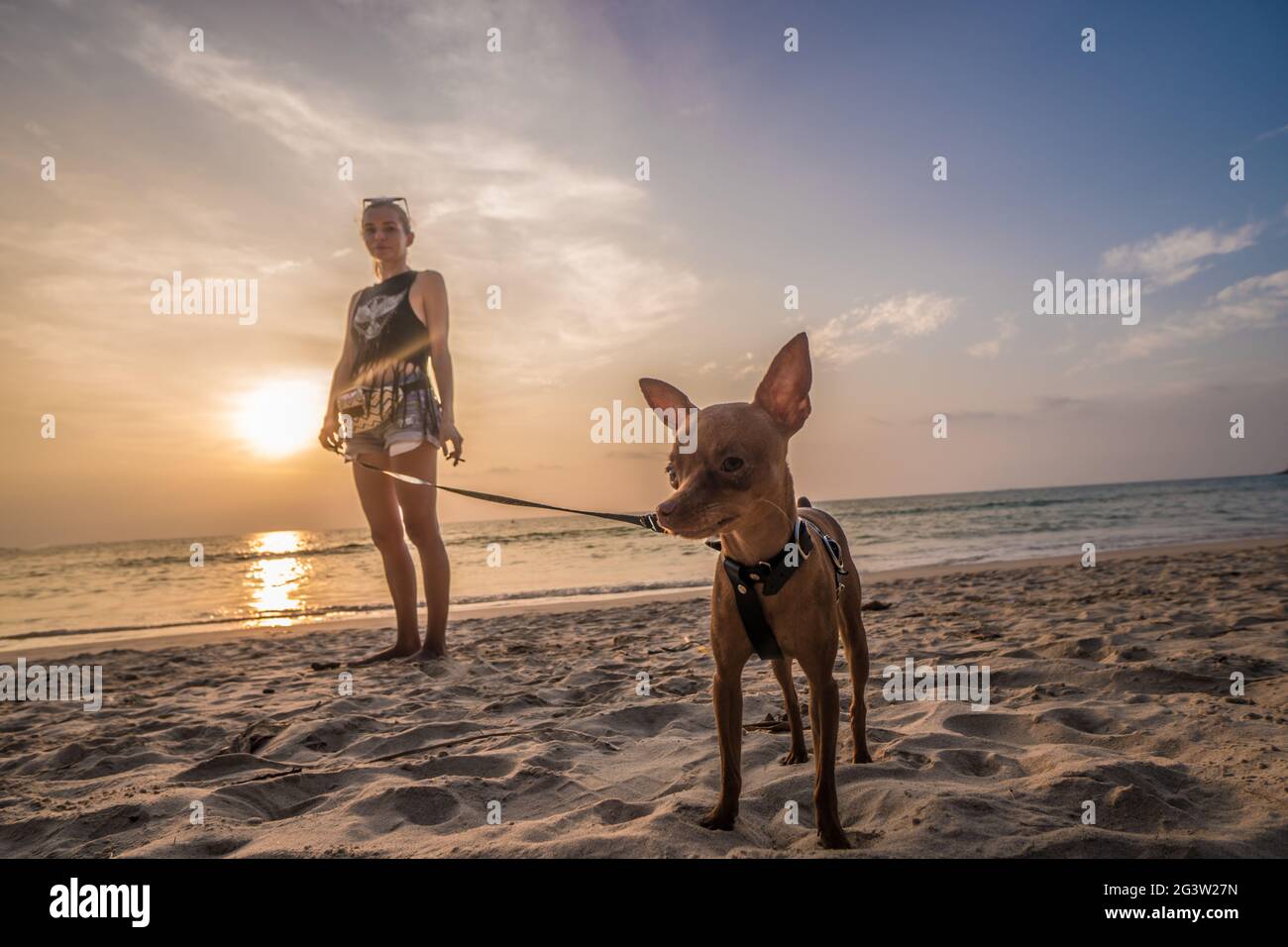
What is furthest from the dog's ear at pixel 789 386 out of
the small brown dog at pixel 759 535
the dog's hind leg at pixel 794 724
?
the dog's hind leg at pixel 794 724

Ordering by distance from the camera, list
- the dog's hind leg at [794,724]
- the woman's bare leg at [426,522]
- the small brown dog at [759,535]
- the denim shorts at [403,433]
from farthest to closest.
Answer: the woman's bare leg at [426,522], the denim shorts at [403,433], the dog's hind leg at [794,724], the small brown dog at [759,535]

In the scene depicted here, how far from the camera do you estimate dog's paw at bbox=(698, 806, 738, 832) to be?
226 cm

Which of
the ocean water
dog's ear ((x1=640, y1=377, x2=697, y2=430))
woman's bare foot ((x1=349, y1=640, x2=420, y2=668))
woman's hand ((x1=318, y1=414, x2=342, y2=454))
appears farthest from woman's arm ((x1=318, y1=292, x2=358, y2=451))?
the ocean water

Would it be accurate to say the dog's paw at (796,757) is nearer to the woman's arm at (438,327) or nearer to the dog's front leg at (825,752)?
the dog's front leg at (825,752)

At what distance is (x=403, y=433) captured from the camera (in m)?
4.96

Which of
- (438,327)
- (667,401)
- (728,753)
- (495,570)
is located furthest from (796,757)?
(495,570)

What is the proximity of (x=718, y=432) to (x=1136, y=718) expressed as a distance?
271 centimetres

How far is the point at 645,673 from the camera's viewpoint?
4984 millimetres

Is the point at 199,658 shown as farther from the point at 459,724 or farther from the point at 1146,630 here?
the point at 1146,630

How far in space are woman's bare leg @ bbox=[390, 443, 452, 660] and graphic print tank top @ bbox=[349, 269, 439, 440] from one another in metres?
0.24

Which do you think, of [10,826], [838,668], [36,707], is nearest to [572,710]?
[838,668]

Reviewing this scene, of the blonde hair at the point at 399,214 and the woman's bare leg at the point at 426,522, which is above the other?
the blonde hair at the point at 399,214

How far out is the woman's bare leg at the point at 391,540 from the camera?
5.38m

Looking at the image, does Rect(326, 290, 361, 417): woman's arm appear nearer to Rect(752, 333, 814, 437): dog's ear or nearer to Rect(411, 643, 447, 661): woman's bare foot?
Rect(411, 643, 447, 661): woman's bare foot
